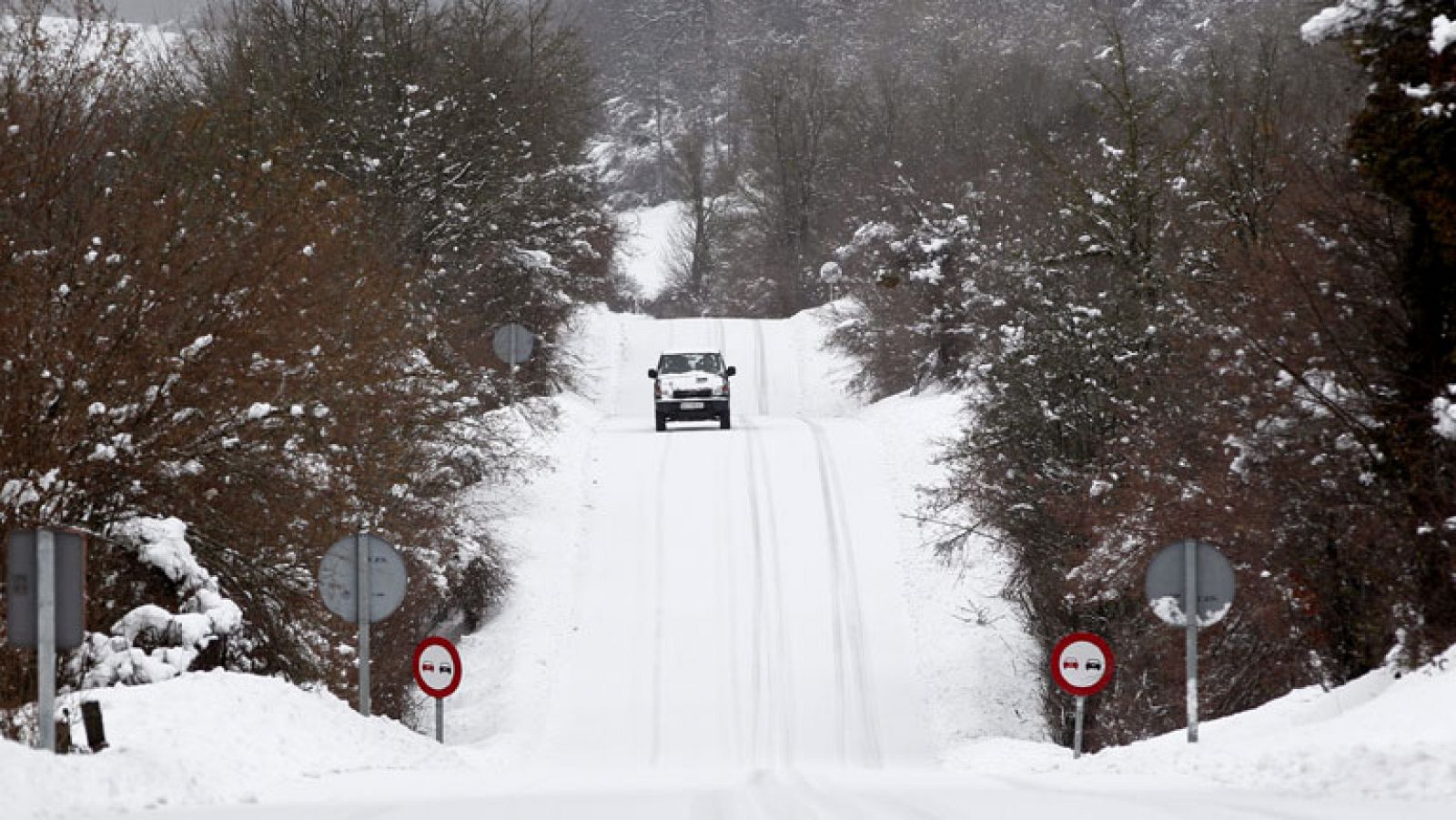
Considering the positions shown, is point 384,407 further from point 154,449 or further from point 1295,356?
point 1295,356

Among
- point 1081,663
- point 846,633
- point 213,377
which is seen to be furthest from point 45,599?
point 846,633

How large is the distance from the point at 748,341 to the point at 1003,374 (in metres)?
39.7

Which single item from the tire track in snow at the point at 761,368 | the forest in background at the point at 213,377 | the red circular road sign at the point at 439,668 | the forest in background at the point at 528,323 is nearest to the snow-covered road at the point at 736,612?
the forest in background at the point at 528,323

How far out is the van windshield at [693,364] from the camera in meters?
46.3

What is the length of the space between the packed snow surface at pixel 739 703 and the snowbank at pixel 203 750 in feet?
0.12

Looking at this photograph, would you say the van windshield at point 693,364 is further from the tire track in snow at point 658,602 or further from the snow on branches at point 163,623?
the snow on branches at point 163,623

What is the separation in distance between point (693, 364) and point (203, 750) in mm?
33180

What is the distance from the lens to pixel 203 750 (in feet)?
45.2

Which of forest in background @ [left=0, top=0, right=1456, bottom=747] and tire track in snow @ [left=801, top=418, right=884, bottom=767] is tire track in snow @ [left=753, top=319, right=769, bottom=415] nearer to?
forest in background @ [left=0, top=0, right=1456, bottom=747]

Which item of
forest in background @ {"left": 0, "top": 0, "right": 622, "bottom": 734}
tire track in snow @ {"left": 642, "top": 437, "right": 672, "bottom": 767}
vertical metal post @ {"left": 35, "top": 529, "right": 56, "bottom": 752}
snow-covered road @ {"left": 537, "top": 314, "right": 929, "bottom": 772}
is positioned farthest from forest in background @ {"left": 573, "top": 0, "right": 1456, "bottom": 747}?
vertical metal post @ {"left": 35, "top": 529, "right": 56, "bottom": 752}

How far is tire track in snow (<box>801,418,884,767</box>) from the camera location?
26453 mm

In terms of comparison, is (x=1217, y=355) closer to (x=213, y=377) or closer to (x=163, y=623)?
(x=213, y=377)

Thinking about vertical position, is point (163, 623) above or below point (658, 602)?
above

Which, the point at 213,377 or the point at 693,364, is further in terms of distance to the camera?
the point at 693,364
